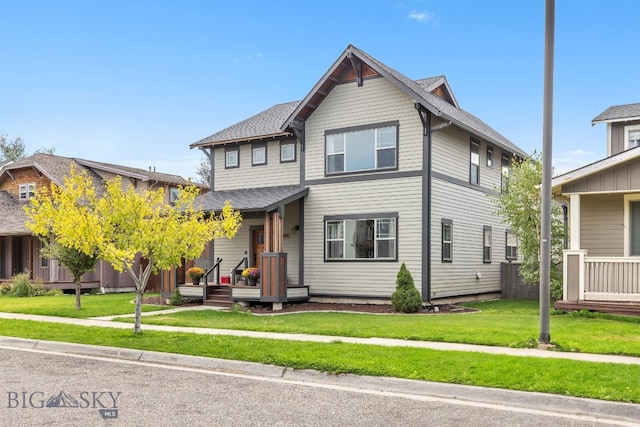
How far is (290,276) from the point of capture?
2223 cm

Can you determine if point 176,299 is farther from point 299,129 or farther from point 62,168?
point 62,168

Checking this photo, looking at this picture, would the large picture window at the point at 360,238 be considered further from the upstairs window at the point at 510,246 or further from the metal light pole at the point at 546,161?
the metal light pole at the point at 546,161

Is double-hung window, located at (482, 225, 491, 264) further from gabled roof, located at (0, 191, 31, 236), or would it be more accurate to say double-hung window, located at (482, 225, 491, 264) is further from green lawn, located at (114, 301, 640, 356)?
gabled roof, located at (0, 191, 31, 236)

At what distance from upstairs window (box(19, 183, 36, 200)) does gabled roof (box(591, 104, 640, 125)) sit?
25.7 meters

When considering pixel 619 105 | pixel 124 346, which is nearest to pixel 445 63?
pixel 619 105

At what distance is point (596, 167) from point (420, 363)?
944 cm

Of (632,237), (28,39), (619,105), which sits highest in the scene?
(28,39)

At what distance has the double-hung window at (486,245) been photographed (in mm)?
23500

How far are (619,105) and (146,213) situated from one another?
21.0 m

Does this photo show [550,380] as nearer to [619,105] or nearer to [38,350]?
[38,350]

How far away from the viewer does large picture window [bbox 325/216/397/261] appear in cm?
1981

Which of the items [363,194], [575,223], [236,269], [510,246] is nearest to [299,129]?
[363,194]

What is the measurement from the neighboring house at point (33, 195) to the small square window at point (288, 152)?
32.2 feet

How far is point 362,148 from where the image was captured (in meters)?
20.5
